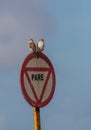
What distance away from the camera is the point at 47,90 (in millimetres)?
22594

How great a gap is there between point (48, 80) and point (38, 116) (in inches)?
26.4

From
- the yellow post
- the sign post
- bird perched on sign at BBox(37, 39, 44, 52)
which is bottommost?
the yellow post

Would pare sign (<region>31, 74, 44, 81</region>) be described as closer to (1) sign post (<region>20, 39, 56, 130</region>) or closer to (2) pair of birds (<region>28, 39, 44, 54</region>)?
(1) sign post (<region>20, 39, 56, 130</region>)

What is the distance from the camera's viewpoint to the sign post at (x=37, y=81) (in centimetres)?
2244

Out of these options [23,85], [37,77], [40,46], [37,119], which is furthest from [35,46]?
[37,119]

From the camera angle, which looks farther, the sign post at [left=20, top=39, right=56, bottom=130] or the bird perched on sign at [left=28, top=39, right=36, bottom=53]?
the bird perched on sign at [left=28, top=39, right=36, bottom=53]

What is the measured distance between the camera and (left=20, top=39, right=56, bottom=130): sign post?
2244cm

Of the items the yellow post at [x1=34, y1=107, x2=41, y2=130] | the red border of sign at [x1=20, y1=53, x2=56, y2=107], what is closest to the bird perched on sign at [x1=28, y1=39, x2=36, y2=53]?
the red border of sign at [x1=20, y1=53, x2=56, y2=107]

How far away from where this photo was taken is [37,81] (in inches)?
885

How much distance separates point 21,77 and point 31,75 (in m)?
0.18

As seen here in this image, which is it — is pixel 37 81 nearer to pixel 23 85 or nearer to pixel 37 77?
pixel 37 77

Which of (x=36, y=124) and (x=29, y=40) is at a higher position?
(x=29, y=40)

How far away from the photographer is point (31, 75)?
22.6 m

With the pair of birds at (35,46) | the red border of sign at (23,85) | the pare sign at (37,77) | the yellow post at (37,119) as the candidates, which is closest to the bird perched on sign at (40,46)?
the pair of birds at (35,46)
